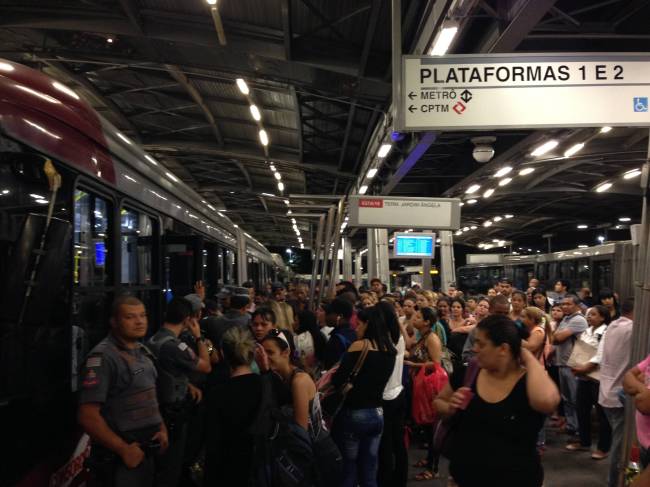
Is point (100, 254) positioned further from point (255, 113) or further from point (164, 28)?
point (255, 113)

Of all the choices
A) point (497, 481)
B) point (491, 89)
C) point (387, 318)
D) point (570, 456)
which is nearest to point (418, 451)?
point (570, 456)

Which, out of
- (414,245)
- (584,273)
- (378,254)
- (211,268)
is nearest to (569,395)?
(211,268)

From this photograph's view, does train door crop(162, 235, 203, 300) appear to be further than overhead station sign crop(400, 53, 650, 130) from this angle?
Yes

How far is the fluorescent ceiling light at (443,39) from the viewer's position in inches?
252

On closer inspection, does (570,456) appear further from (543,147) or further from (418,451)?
(543,147)

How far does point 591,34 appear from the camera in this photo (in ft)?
27.2

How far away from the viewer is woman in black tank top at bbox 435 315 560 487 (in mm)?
3188

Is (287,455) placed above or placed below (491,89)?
below

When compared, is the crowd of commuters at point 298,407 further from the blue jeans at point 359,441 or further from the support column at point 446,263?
the support column at point 446,263

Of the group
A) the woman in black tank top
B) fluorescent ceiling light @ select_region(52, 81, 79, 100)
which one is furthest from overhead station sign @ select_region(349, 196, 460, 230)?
the woman in black tank top

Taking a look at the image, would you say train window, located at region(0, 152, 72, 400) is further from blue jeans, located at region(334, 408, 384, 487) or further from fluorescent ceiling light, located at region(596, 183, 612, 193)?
fluorescent ceiling light, located at region(596, 183, 612, 193)

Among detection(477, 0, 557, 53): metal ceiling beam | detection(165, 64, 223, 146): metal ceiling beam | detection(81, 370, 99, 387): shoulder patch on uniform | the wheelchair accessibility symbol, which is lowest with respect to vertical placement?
detection(81, 370, 99, 387): shoulder patch on uniform

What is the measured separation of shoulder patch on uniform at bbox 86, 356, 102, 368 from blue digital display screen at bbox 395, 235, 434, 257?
1393cm

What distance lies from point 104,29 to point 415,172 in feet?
37.1
